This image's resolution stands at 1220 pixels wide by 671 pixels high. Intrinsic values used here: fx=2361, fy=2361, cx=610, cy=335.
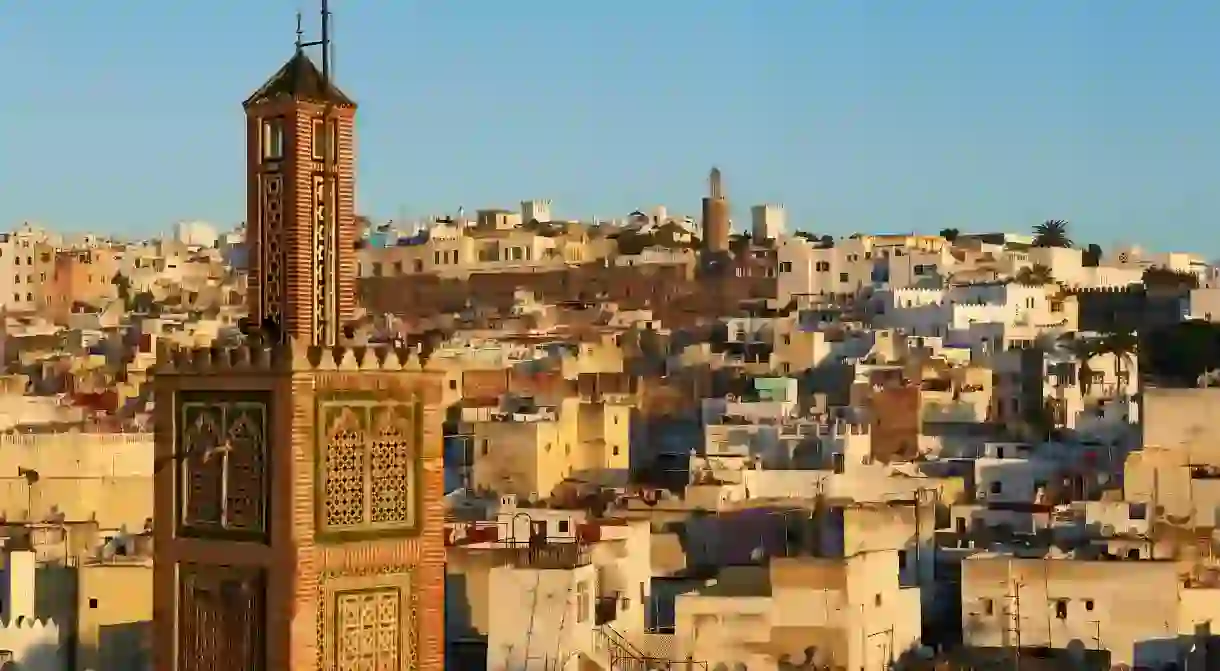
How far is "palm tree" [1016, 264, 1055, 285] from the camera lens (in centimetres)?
3975

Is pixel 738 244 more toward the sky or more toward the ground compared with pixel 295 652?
more toward the sky

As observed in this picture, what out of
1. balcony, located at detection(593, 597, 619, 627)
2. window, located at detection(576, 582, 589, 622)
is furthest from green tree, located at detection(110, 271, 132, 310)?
window, located at detection(576, 582, 589, 622)

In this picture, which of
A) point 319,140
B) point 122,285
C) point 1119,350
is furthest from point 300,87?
point 122,285

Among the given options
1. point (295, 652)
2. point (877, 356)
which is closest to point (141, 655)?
point (295, 652)

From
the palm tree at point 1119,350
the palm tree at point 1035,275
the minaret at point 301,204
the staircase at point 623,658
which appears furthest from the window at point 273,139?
the palm tree at point 1035,275

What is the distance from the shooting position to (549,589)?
42.4 feet

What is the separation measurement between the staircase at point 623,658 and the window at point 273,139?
5.99m

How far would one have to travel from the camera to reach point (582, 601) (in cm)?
1315

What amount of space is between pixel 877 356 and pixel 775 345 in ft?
10.9

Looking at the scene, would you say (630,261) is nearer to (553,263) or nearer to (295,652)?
(553,263)

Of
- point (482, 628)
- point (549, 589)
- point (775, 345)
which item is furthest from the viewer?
point (775, 345)

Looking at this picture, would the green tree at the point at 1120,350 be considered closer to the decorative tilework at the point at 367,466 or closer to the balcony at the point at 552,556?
the balcony at the point at 552,556

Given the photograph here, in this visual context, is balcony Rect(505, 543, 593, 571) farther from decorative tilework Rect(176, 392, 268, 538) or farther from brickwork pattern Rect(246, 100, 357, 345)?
brickwork pattern Rect(246, 100, 357, 345)

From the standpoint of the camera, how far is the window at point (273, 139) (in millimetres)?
7836
